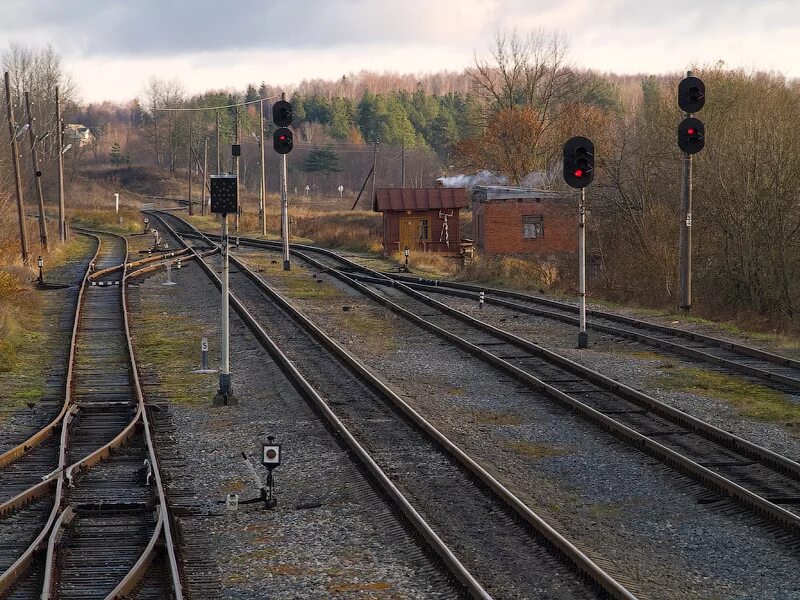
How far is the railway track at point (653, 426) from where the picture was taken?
11.3m

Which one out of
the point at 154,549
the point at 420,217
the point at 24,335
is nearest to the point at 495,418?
the point at 154,549

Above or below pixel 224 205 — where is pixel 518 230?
below

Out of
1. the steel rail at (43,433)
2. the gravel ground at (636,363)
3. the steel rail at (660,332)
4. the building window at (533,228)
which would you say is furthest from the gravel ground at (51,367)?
the building window at (533,228)

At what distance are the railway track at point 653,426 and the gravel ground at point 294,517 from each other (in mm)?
3603

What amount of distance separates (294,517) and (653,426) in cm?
576

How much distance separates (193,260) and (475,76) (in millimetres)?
33536

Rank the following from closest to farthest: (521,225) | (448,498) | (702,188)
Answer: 1. (448,498)
2. (702,188)
3. (521,225)

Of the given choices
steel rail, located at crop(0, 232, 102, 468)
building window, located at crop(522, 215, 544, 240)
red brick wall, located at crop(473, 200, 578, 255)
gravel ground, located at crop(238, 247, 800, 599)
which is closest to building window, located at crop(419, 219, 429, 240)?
red brick wall, located at crop(473, 200, 578, 255)

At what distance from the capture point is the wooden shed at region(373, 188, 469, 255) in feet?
162

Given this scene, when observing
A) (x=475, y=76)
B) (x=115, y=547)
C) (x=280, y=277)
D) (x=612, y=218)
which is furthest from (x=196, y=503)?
(x=475, y=76)

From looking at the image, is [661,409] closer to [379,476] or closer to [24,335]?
[379,476]

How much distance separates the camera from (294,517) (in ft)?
36.3

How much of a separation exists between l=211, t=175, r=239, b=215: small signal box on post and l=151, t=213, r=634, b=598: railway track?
125 inches

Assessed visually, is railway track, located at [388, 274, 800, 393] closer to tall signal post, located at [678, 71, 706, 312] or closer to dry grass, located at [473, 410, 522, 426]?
tall signal post, located at [678, 71, 706, 312]
